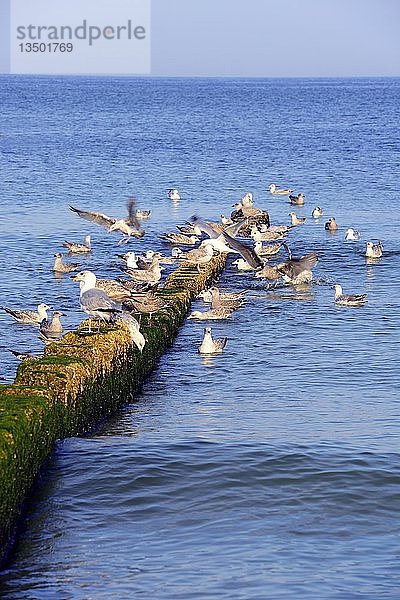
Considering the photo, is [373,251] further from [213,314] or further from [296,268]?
[213,314]

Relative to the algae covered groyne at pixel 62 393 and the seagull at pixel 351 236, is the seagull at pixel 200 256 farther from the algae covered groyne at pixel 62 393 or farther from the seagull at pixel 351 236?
the seagull at pixel 351 236

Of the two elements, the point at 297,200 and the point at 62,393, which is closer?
the point at 62,393

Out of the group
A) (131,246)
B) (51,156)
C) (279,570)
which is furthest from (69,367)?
(51,156)

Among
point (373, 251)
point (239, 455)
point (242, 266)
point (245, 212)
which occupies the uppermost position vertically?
point (245, 212)

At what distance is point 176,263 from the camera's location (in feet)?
84.7

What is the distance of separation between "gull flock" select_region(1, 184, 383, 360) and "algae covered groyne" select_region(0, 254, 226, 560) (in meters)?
0.32

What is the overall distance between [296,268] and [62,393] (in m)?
12.0

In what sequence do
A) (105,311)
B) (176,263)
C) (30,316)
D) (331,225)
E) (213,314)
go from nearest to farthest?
(105,311) < (30,316) < (213,314) < (176,263) < (331,225)

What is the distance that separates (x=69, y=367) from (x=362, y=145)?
2184 inches

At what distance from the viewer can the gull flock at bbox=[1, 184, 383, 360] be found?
1501 cm

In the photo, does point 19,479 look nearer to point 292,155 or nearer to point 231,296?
point 231,296

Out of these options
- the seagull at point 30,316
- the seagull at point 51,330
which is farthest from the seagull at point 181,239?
the seagull at point 51,330

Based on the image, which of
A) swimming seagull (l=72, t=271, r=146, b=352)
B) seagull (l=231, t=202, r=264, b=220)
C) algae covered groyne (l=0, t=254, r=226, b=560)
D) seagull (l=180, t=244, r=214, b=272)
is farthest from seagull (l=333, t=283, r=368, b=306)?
seagull (l=231, t=202, r=264, b=220)

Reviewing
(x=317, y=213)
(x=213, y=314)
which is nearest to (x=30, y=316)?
(x=213, y=314)
